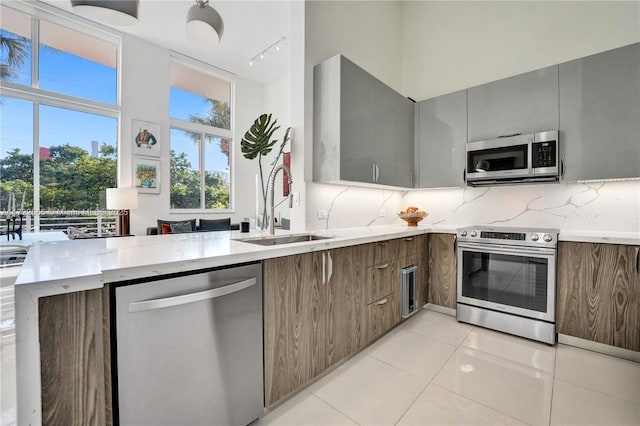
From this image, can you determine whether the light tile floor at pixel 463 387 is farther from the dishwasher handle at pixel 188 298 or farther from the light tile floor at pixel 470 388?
the dishwasher handle at pixel 188 298

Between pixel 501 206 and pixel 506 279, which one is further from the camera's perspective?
pixel 501 206

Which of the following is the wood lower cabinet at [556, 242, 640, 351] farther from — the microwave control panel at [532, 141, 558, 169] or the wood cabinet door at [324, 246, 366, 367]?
the wood cabinet door at [324, 246, 366, 367]

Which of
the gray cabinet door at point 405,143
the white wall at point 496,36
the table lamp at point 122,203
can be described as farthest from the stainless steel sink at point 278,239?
the table lamp at point 122,203

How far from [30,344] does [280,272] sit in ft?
2.99

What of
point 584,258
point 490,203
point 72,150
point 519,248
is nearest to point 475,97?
point 490,203

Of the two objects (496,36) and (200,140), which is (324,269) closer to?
(496,36)

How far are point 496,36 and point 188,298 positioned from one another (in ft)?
12.4

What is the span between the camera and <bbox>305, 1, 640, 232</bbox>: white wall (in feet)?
8.08

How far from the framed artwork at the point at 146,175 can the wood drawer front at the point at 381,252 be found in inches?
181

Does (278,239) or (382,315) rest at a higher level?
(278,239)

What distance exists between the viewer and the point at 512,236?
2379 millimetres

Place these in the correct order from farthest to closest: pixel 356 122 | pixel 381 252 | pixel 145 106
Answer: pixel 145 106, pixel 356 122, pixel 381 252

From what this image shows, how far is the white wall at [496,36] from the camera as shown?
8.16 feet

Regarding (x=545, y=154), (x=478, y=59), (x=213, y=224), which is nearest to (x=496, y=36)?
(x=478, y=59)
